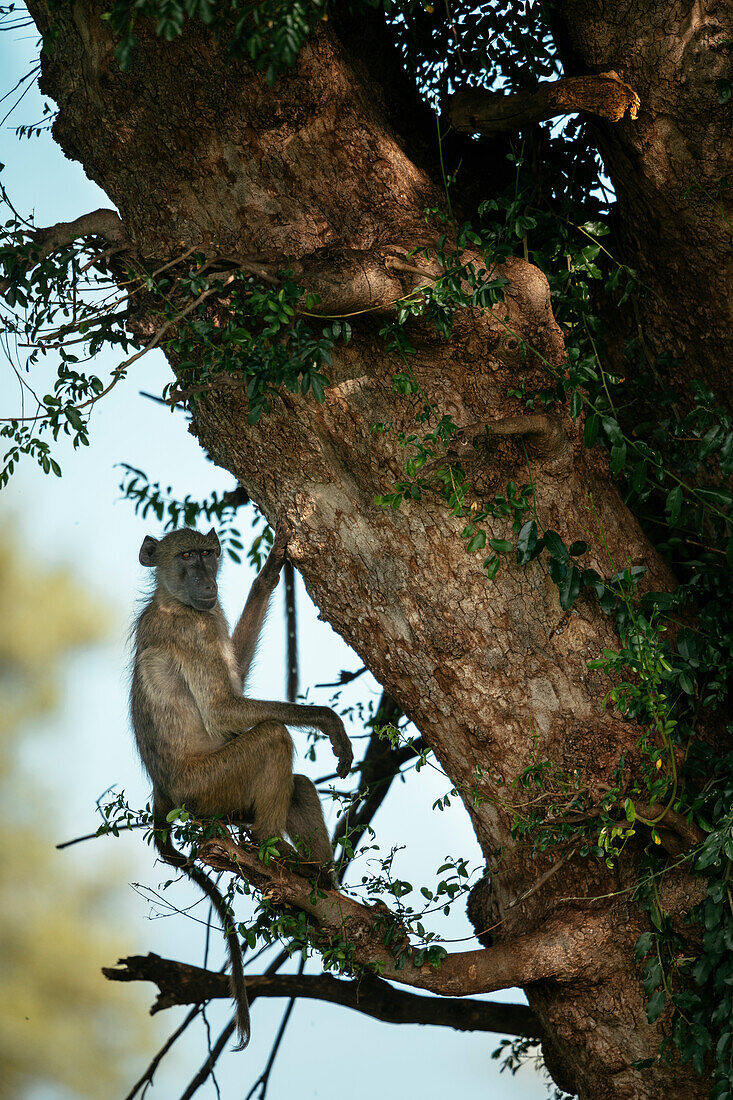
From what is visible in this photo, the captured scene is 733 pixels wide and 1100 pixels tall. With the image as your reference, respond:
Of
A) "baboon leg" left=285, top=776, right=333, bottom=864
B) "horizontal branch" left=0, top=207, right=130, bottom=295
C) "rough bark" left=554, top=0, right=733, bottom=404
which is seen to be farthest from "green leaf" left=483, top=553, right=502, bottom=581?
"horizontal branch" left=0, top=207, right=130, bottom=295

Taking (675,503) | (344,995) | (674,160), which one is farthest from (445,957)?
(674,160)

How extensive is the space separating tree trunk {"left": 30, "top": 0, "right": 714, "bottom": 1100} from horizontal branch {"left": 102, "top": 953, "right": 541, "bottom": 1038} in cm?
86

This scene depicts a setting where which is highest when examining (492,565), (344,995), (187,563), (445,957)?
(187,563)

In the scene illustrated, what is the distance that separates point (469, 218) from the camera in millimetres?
4016

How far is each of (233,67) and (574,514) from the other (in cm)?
176

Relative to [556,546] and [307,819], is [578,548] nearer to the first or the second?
[556,546]

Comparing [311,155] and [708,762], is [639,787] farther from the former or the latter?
[311,155]

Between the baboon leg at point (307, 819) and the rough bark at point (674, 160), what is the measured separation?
2.15 m

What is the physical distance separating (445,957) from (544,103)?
110 inches

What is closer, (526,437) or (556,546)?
(556,546)

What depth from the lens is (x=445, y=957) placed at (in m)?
3.42

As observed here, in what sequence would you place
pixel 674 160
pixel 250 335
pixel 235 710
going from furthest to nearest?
pixel 235 710 < pixel 674 160 < pixel 250 335

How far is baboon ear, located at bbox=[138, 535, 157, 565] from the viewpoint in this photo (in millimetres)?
4637

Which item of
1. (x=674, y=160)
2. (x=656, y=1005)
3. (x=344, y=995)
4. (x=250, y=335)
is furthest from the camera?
(x=344, y=995)
